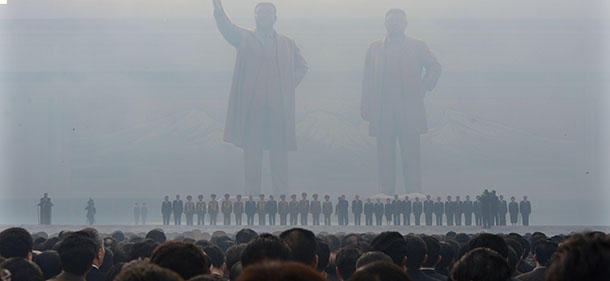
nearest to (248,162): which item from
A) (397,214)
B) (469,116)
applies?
(397,214)

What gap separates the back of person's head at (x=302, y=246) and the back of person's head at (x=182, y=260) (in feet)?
4.31

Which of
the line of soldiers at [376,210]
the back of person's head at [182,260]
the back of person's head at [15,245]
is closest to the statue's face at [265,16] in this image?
the line of soldiers at [376,210]

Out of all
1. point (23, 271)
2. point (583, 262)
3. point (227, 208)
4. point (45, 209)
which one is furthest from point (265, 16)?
point (583, 262)

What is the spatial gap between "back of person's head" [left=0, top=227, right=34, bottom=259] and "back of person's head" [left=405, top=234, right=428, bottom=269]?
8.35ft

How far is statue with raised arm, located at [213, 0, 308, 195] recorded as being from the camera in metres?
29.6

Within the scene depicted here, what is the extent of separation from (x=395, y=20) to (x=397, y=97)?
2922 millimetres

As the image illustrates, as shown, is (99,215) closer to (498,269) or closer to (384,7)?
(384,7)

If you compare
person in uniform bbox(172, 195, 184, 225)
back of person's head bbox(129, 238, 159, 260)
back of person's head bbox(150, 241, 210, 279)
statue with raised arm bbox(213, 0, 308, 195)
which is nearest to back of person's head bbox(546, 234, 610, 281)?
back of person's head bbox(150, 241, 210, 279)

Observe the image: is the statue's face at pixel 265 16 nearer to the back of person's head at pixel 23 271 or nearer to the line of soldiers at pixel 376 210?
the line of soldiers at pixel 376 210

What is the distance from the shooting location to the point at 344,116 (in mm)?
36375

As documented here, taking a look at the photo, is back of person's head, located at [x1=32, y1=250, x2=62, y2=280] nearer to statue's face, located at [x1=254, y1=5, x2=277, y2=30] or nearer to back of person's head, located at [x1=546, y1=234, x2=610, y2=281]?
back of person's head, located at [x1=546, y1=234, x2=610, y2=281]

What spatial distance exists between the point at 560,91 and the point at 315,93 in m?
10.8

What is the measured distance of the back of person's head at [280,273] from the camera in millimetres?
1786

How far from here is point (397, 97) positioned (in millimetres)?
30594
